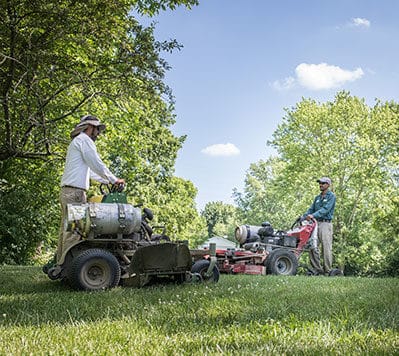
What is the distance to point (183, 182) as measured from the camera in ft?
144

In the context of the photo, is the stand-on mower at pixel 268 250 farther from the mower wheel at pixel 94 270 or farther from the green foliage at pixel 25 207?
the green foliage at pixel 25 207

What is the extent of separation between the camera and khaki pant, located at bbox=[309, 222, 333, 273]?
33.5 feet

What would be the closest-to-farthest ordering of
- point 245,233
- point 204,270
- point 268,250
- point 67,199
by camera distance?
point 67,199 → point 204,270 → point 268,250 → point 245,233

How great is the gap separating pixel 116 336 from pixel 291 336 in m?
1.02

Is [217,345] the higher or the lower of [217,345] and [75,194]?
the lower

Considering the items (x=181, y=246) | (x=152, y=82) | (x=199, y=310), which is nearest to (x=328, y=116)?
(x=152, y=82)

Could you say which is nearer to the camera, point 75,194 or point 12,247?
point 75,194

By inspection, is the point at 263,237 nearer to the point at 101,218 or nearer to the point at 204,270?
Result: the point at 204,270

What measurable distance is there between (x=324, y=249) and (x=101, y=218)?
627cm

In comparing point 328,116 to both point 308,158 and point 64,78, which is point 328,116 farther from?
point 64,78

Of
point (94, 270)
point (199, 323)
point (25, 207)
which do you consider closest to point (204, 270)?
point (94, 270)

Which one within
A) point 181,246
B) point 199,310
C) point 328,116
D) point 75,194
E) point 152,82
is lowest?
point 199,310

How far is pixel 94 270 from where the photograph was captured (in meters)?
5.45

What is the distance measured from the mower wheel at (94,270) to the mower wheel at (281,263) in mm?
4489
